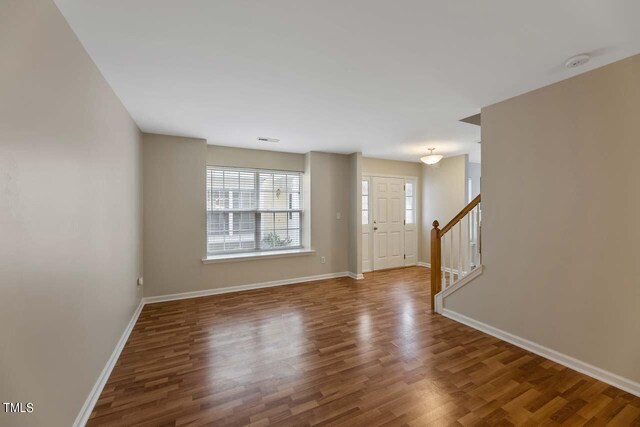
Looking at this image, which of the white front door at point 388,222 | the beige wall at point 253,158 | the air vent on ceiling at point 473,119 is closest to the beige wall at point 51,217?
the beige wall at point 253,158

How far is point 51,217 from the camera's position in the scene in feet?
4.55

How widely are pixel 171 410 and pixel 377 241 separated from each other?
4.75 metres

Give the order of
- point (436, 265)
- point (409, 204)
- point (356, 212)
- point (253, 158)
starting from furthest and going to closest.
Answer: point (409, 204), point (356, 212), point (253, 158), point (436, 265)

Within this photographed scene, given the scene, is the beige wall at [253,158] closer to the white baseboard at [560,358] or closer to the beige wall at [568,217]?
the beige wall at [568,217]

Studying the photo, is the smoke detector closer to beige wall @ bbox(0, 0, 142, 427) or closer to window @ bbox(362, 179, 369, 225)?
beige wall @ bbox(0, 0, 142, 427)

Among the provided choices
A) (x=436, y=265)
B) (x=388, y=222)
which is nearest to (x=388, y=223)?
(x=388, y=222)

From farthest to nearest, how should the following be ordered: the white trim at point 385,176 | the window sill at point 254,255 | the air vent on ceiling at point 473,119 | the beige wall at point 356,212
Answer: the white trim at point 385,176
the beige wall at point 356,212
the window sill at point 254,255
the air vent on ceiling at point 473,119

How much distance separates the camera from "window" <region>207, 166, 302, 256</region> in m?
4.52

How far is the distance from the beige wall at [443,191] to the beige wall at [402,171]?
3.0 inches

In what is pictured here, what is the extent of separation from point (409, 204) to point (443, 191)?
809 millimetres

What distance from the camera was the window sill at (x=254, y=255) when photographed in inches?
167

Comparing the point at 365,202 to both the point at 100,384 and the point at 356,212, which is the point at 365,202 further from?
the point at 100,384

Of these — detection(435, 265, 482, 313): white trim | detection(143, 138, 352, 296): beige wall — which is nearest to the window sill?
detection(143, 138, 352, 296): beige wall

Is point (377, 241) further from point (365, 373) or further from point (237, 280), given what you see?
point (365, 373)
